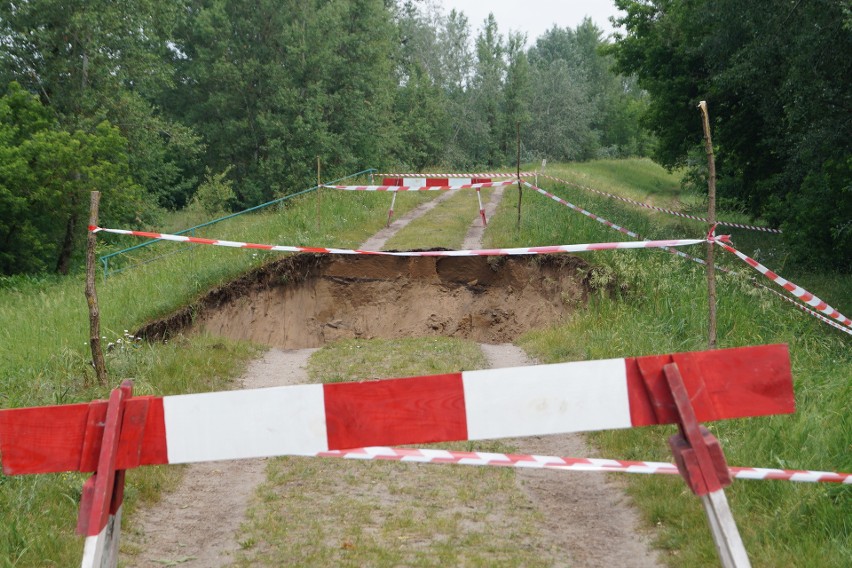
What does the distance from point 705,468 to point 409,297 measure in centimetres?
1257

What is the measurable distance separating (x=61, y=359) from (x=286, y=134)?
96.9 ft

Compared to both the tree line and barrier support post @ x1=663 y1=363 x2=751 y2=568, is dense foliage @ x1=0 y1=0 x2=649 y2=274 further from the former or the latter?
barrier support post @ x1=663 y1=363 x2=751 y2=568

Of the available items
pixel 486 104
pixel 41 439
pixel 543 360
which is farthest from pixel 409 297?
pixel 486 104

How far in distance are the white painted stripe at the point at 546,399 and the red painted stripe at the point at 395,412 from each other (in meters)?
0.06

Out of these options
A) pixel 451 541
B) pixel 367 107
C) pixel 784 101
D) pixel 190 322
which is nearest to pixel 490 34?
pixel 367 107

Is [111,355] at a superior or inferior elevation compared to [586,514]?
superior

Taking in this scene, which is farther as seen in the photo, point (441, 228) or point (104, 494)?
point (441, 228)

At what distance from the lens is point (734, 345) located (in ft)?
26.3

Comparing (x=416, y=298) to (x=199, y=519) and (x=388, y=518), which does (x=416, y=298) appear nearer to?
(x=199, y=519)

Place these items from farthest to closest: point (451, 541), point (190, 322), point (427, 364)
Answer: point (190, 322) < point (427, 364) < point (451, 541)

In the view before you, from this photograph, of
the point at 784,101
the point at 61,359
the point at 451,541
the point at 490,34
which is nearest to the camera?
the point at 451,541

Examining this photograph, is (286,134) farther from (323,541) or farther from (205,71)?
(323,541)

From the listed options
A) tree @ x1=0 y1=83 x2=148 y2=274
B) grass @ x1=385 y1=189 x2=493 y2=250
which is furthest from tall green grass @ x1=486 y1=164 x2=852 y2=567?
tree @ x1=0 y1=83 x2=148 y2=274

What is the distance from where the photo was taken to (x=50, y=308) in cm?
1090
